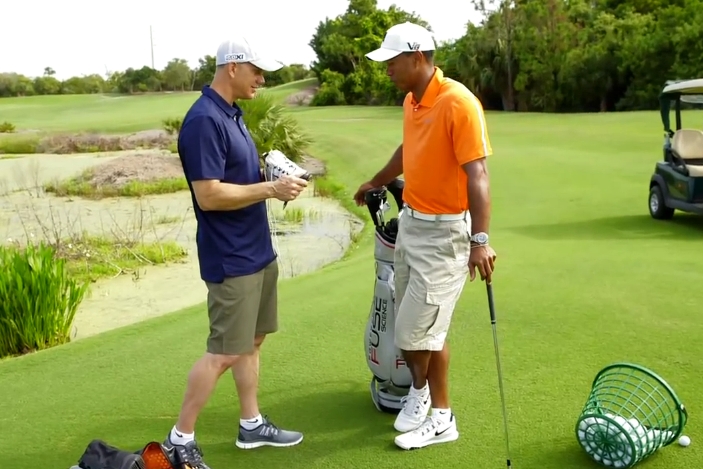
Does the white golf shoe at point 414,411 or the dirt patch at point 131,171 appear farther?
the dirt patch at point 131,171

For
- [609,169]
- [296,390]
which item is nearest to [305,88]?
[609,169]

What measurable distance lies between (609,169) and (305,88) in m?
60.9

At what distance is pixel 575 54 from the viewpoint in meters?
44.2

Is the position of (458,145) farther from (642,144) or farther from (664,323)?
(642,144)

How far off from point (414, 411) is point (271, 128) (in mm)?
16993

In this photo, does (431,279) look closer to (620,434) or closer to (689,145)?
(620,434)

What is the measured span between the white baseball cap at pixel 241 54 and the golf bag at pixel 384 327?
957mm

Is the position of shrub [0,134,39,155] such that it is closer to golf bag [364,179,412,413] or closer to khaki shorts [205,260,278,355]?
golf bag [364,179,412,413]

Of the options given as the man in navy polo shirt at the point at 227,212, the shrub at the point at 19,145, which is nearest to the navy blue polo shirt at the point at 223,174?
the man in navy polo shirt at the point at 227,212

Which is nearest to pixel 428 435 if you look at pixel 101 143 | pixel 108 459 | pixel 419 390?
pixel 419 390

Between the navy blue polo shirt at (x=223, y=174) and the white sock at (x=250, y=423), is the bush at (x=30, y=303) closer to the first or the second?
the white sock at (x=250, y=423)

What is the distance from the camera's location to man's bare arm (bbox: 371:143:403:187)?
3854 millimetres

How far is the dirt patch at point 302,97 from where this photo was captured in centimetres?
6506

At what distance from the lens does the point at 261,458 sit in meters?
3.50
